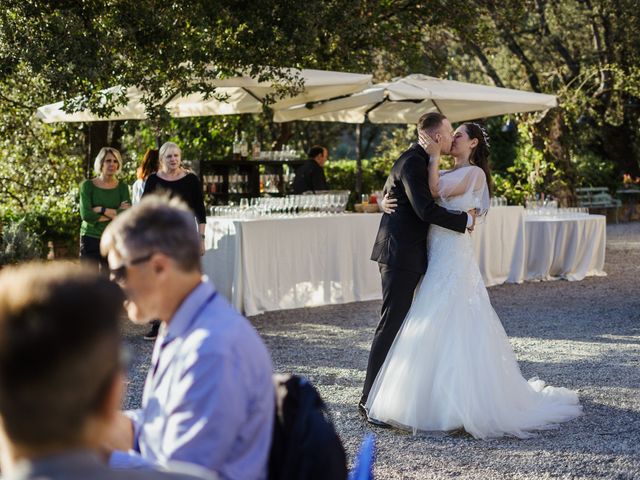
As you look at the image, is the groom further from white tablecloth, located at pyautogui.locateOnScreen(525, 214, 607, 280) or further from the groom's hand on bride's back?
white tablecloth, located at pyautogui.locateOnScreen(525, 214, 607, 280)

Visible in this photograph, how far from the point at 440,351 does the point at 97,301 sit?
182 inches

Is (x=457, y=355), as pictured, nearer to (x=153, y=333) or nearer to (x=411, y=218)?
(x=411, y=218)

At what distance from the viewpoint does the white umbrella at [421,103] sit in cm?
1322

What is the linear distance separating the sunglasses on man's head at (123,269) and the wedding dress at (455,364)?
3.70 metres

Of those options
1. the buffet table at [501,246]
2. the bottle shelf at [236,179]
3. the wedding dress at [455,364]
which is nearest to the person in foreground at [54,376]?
the wedding dress at [455,364]

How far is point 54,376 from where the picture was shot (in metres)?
1.41

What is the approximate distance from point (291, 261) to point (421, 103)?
5.78 meters

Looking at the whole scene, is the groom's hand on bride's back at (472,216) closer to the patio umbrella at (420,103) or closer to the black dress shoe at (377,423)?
the black dress shoe at (377,423)

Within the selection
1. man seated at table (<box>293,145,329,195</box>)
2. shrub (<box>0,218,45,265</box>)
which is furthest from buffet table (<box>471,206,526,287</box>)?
shrub (<box>0,218,45,265</box>)

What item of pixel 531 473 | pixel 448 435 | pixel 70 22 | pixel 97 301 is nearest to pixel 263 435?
pixel 97 301

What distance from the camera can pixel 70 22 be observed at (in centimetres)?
970

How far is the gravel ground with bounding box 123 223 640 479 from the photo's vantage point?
525 centimetres

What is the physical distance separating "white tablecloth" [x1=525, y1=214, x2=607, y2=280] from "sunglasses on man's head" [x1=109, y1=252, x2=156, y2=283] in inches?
465

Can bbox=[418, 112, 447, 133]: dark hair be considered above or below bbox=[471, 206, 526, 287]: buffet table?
above
